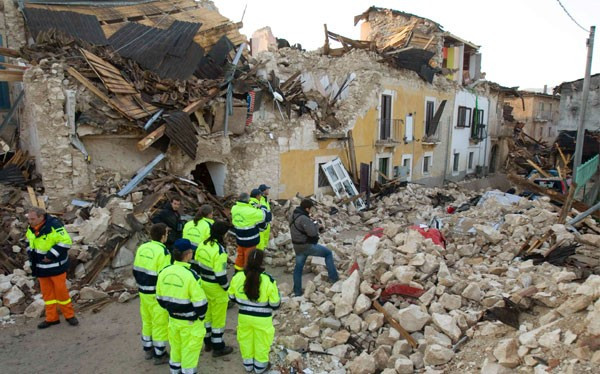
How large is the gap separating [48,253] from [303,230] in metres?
3.82

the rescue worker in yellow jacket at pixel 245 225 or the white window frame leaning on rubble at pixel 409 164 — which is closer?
the rescue worker in yellow jacket at pixel 245 225

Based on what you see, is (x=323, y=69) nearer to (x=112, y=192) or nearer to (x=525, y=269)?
(x=112, y=192)

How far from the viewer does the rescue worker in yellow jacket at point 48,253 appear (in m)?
5.72

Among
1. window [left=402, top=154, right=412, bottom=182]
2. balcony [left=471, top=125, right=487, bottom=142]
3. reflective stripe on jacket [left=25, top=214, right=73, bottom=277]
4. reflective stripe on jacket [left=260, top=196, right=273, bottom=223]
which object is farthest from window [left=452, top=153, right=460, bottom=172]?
reflective stripe on jacket [left=25, top=214, right=73, bottom=277]

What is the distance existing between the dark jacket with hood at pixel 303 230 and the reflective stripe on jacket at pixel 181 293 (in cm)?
282

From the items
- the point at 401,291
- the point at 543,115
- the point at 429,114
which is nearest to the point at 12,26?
the point at 401,291

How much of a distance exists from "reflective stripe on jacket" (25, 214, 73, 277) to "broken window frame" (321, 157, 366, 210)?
32.1 ft

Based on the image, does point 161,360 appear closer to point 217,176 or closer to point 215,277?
point 215,277

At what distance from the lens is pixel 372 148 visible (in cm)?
1694

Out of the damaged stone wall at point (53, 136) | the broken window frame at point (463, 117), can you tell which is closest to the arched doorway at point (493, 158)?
the broken window frame at point (463, 117)

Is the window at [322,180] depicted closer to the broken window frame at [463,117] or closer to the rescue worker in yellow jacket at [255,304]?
the rescue worker in yellow jacket at [255,304]

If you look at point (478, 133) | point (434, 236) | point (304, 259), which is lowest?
point (304, 259)

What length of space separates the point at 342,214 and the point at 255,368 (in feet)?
31.1

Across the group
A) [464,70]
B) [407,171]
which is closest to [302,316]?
[407,171]
